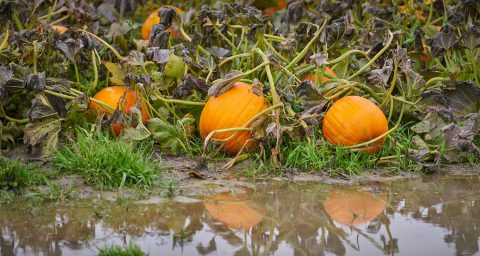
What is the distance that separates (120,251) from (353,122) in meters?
2.16

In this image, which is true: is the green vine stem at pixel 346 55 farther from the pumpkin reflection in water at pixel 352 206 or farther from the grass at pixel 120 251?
the grass at pixel 120 251

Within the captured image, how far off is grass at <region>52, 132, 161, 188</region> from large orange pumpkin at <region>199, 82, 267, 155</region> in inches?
19.6

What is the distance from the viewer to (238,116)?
5211mm

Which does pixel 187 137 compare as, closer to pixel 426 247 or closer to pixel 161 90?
pixel 161 90

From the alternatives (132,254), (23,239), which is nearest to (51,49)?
(23,239)

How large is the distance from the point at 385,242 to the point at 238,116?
1.64 meters

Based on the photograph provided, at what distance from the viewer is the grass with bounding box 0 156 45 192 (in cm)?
450

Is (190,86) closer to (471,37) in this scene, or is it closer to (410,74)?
(410,74)

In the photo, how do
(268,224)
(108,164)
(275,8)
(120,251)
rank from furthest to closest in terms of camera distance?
(275,8) → (108,164) → (268,224) → (120,251)

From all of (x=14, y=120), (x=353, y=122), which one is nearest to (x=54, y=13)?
(x=14, y=120)

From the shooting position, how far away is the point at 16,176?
14.9ft

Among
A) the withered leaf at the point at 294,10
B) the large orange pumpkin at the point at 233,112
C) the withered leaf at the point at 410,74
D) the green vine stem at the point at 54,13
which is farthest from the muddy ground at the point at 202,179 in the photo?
the withered leaf at the point at 294,10

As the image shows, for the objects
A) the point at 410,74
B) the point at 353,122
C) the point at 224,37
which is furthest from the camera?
the point at 224,37

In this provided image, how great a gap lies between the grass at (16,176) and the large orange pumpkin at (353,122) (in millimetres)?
1803
